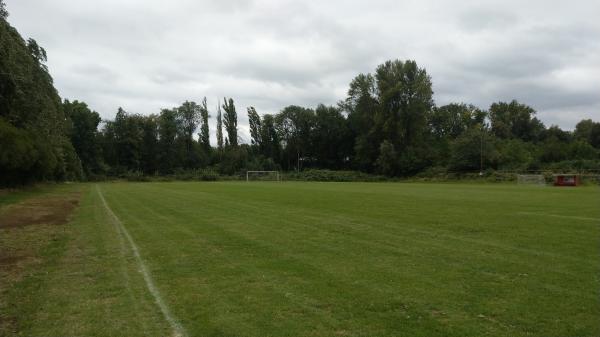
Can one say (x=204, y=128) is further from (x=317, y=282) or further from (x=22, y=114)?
(x=317, y=282)

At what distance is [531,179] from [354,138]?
51.3 meters

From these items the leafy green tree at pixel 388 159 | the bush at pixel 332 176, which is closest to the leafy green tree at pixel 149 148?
the bush at pixel 332 176

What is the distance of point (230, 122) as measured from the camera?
11400 cm

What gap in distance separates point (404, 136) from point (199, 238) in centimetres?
8411

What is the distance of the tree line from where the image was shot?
256 feet

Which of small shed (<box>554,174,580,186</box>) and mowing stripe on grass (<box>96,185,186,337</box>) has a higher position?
small shed (<box>554,174,580,186</box>)

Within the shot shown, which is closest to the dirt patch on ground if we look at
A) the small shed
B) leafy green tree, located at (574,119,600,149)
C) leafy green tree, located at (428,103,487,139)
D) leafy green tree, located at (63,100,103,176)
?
the small shed

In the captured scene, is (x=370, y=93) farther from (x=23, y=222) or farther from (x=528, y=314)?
(x=528, y=314)

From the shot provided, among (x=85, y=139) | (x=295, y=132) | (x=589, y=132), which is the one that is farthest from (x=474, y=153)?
(x=85, y=139)

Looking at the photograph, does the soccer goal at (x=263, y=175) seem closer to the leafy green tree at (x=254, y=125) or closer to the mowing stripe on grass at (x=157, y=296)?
the leafy green tree at (x=254, y=125)

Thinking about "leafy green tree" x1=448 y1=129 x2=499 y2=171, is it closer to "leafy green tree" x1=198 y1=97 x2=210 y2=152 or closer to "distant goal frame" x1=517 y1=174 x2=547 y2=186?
"distant goal frame" x1=517 y1=174 x2=547 y2=186

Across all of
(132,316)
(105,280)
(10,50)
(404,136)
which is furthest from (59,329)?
(404,136)

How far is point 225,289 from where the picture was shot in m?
7.18

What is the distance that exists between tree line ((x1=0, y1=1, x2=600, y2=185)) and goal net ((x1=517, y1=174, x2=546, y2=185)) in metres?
7.55
